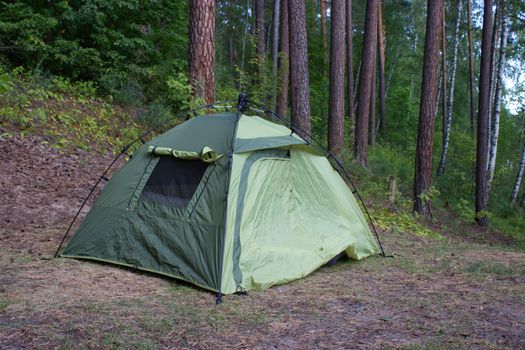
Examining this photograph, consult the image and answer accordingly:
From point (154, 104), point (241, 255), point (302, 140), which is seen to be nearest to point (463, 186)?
point (154, 104)

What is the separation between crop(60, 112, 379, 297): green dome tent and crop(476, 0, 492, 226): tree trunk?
9936 mm

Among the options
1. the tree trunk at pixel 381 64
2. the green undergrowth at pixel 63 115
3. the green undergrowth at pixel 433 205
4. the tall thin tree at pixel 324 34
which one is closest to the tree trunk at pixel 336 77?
the green undergrowth at pixel 433 205

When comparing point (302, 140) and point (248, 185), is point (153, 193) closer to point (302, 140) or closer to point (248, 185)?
point (248, 185)

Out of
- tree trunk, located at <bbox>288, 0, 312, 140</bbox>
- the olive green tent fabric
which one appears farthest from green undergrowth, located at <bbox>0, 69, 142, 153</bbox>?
the olive green tent fabric

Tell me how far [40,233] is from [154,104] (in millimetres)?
5334

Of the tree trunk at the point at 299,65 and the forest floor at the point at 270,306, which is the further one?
the tree trunk at the point at 299,65

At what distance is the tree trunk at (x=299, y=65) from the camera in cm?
1072

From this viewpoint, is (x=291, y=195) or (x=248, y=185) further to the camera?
(x=291, y=195)

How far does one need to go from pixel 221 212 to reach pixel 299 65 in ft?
22.3

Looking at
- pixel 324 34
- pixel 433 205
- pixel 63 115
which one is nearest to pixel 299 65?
pixel 63 115

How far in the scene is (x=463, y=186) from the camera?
58.5 feet

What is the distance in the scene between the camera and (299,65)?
35.8 ft

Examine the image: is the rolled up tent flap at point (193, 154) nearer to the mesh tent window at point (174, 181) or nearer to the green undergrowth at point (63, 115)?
the mesh tent window at point (174, 181)

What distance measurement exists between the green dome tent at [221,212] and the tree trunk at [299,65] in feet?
16.5
